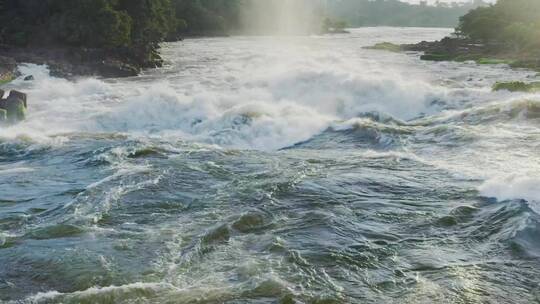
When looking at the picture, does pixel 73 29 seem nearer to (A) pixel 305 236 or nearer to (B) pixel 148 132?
(B) pixel 148 132

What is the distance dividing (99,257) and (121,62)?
2902 centimetres

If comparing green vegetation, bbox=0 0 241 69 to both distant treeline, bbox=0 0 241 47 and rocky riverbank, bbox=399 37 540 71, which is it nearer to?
distant treeline, bbox=0 0 241 47

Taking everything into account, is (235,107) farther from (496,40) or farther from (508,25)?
(508,25)

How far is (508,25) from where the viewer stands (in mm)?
53531

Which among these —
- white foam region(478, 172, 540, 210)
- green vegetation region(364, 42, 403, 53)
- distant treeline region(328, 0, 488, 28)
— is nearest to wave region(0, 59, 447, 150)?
white foam region(478, 172, 540, 210)

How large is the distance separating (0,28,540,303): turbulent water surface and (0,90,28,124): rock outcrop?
31.5 inches

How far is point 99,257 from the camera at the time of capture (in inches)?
304

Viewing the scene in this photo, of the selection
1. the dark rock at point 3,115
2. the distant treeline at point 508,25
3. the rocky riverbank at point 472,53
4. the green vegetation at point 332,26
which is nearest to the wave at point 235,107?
the dark rock at point 3,115

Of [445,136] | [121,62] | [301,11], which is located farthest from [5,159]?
[301,11]

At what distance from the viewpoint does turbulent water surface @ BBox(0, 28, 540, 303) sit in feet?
22.8

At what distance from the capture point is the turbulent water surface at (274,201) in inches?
274

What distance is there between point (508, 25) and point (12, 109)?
4806 cm

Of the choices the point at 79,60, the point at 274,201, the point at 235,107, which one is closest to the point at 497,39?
the point at 79,60

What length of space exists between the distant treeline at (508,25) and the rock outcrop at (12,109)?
124ft
